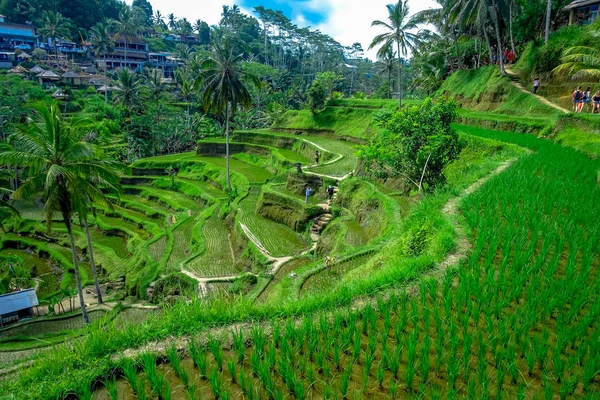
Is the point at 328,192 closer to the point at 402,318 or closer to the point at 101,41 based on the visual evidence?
the point at 402,318

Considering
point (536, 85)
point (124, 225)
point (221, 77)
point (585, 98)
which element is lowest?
point (124, 225)

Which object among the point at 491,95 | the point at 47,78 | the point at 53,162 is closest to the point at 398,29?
the point at 491,95

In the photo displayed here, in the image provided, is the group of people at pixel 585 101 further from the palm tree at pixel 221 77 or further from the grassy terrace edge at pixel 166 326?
the palm tree at pixel 221 77

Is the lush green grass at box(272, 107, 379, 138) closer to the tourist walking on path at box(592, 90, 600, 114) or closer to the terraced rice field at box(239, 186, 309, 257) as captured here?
the terraced rice field at box(239, 186, 309, 257)

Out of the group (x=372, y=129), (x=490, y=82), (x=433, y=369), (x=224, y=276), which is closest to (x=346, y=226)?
(x=224, y=276)

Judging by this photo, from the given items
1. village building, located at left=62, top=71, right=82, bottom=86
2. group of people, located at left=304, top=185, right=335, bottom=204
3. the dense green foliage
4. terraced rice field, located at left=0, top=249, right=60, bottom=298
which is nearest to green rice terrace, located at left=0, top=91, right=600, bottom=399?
the dense green foliage

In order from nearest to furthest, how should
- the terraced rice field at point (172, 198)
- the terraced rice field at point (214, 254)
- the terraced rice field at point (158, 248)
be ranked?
the terraced rice field at point (214, 254), the terraced rice field at point (158, 248), the terraced rice field at point (172, 198)

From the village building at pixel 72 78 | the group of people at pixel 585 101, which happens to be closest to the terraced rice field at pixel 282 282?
the group of people at pixel 585 101
